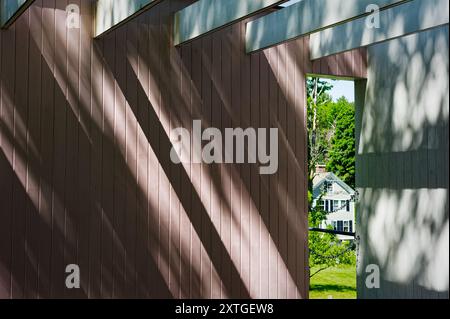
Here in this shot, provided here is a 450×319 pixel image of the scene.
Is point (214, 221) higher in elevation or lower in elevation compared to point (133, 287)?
higher

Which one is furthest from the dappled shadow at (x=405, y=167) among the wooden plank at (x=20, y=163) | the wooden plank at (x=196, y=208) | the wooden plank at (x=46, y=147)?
the wooden plank at (x=20, y=163)

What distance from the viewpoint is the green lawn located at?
10445 millimetres

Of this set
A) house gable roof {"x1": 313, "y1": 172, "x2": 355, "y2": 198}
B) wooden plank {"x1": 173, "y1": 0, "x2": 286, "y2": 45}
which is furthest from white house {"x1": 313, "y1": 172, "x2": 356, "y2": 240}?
wooden plank {"x1": 173, "y1": 0, "x2": 286, "y2": 45}

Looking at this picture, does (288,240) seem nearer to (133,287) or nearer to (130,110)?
(133,287)

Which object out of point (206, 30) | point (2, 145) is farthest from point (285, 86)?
point (2, 145)

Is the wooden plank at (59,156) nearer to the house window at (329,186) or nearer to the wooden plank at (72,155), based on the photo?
the wooden plank at (72,155)

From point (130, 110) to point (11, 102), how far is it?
79cm

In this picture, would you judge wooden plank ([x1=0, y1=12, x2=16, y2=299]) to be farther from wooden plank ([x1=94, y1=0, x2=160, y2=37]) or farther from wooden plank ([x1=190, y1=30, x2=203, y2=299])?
wooden plank ([x1=190, y1=30, x2=203, y2=299])

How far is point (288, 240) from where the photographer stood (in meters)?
4.81

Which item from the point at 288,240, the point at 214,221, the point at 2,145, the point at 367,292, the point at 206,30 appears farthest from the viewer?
the point at 367,292

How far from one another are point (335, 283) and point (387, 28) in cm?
770

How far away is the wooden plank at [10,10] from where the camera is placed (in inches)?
127

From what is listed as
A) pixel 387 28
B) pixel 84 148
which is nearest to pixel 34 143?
pixel 84 148

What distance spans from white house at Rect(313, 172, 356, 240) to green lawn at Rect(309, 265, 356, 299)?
0.72 metres
